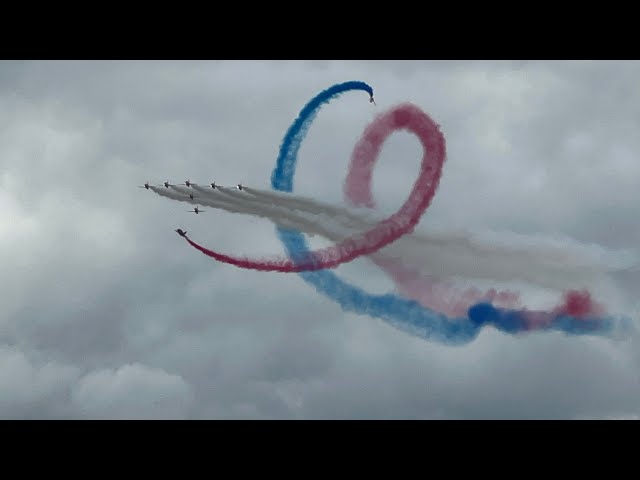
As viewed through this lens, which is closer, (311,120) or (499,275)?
(311,120)

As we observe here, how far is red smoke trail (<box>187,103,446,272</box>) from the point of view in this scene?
58.1 meters

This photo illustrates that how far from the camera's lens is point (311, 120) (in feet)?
192

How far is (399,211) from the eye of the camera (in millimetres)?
61156

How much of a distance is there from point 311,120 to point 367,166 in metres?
5.51

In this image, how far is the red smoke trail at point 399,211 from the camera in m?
58.1

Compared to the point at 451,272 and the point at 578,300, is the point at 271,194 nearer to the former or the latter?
the point at 451,272

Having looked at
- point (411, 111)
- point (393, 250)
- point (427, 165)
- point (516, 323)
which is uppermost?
point (411, 111)
